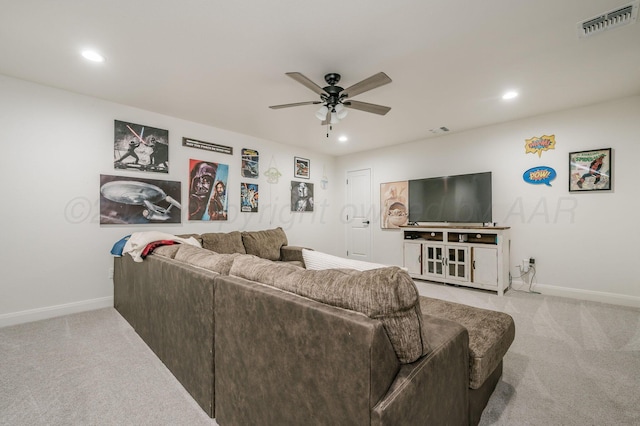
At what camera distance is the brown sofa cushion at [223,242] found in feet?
12.2

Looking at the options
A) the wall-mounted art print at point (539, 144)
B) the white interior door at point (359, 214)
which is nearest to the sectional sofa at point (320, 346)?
the wall-mounted art print at point (539, 144)

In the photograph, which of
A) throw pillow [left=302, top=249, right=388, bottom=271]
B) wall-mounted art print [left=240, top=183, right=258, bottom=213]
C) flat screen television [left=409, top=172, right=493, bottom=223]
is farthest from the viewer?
wall-mounted art print [left=240, top=183, right=258, bottom=213]

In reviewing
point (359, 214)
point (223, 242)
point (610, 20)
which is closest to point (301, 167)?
point (359, 214)

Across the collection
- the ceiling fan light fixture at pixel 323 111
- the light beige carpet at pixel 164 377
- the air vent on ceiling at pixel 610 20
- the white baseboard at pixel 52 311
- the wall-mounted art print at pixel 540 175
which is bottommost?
the light beige carpet at pixel 164 377

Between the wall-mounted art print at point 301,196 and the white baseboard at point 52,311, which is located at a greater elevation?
the wall-mounted art print at point 301,196

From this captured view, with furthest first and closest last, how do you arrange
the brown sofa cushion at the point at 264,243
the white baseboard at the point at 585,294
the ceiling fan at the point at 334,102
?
1. the brown sofa cushion at the point at 264,243
2. the white baseboard at the point at 585,294
3. the ceiling fan at the point at 334,102

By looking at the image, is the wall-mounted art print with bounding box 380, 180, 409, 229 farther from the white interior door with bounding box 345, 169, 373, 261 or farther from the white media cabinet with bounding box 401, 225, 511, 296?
the white media cabinet with bounding box 401, 225, 511, 296

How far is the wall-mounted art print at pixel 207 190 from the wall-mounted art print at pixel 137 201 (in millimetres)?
229

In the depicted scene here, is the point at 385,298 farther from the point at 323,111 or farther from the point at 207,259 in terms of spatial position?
the point at 323,111

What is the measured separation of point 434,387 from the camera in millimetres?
964

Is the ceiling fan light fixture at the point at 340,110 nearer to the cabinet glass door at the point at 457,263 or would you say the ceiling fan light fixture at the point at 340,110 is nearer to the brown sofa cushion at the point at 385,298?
the brown sofa cushion at the point at 385,298

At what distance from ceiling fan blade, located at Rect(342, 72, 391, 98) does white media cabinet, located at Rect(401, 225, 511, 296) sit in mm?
2747

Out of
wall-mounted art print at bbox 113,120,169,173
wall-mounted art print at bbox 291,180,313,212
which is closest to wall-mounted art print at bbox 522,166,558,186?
wall-mounted art print at bbox 291,180,313,212

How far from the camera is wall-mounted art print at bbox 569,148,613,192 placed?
342cm
